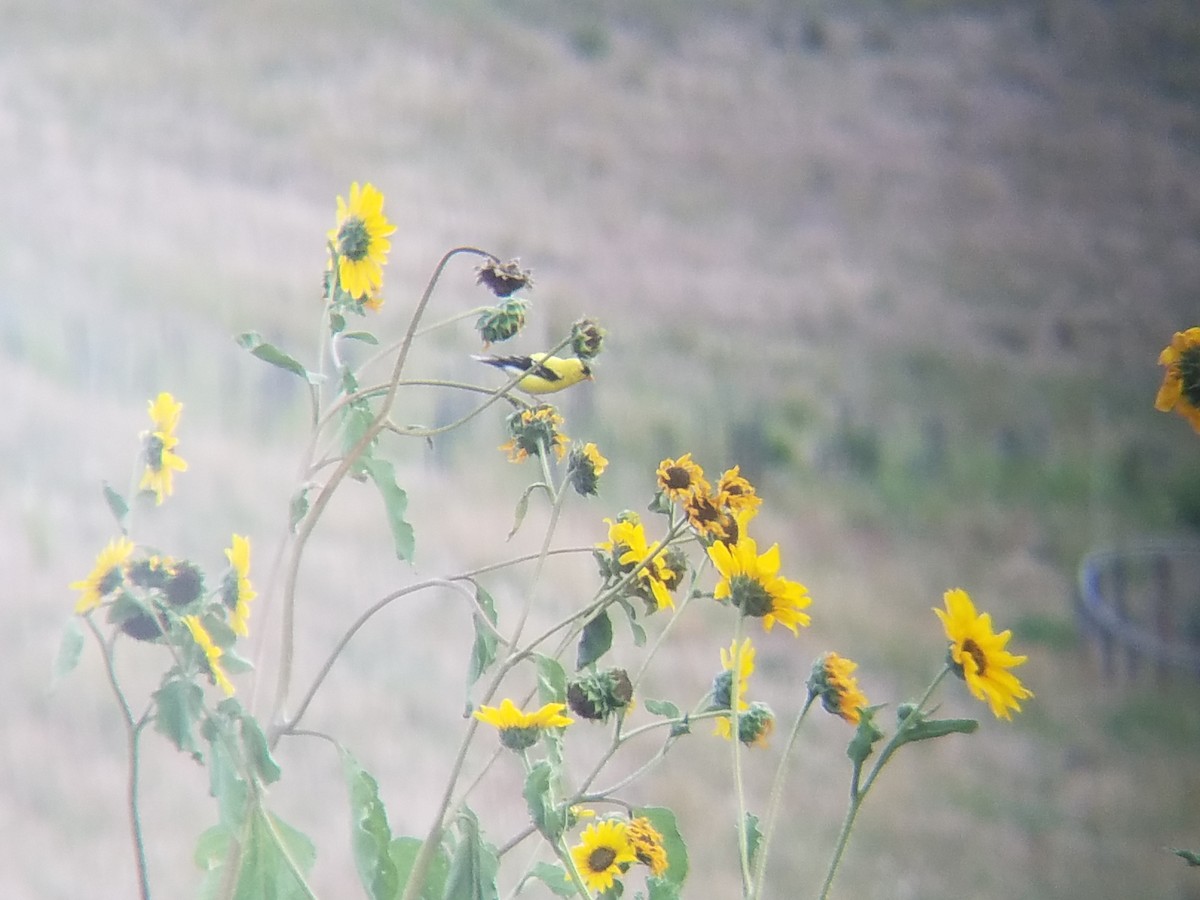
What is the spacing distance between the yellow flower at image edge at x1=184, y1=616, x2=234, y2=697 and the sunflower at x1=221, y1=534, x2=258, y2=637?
42 millimetres

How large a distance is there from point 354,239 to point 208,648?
26 centimetres

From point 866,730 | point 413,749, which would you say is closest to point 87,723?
point 413,749

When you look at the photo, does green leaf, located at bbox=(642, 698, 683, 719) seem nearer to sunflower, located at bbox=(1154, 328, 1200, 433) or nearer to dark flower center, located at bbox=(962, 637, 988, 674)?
dark flower center, located at bbox=(962, 637, 988, 674)

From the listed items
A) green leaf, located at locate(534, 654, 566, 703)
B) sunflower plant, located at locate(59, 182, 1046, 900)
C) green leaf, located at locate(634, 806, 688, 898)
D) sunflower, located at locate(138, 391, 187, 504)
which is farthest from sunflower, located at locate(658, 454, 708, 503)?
sunflower, located at locate(138, 391, 187, 504)

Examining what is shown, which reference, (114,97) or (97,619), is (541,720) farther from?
(114,97)

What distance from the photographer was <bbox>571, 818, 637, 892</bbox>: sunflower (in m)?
0.67

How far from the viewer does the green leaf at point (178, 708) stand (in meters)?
0.66

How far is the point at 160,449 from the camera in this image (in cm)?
76

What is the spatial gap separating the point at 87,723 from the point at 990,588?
0.82 metres

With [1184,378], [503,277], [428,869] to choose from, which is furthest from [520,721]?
[1184,378]

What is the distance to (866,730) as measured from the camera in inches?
23.3

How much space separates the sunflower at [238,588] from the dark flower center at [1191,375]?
1.83ft

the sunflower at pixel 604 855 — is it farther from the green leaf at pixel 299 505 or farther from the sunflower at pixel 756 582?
the green leaf at pixel 299 505

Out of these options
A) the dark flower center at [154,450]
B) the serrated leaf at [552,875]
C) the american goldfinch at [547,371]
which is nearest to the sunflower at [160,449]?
the dark flower center at [154,450]
